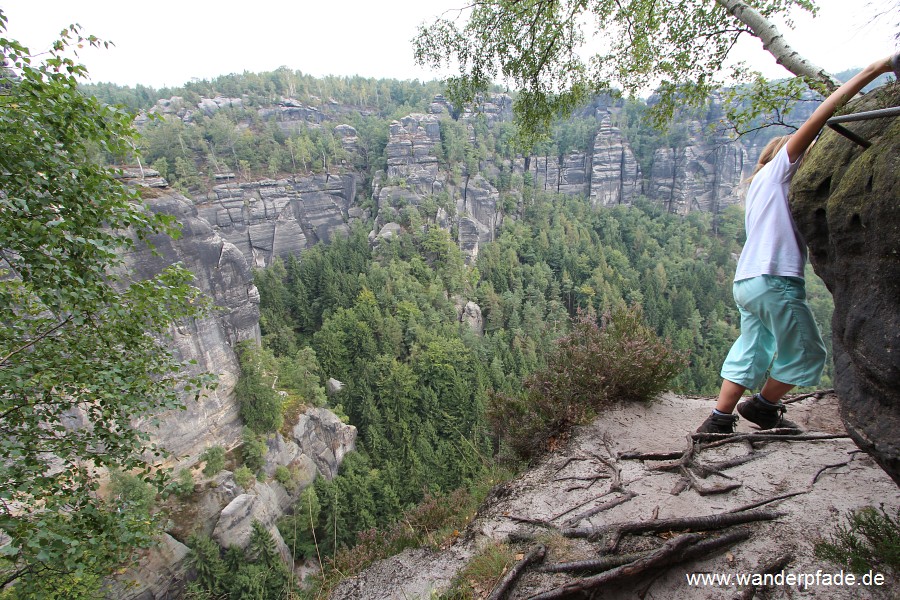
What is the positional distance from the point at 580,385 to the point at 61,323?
4.77 meters

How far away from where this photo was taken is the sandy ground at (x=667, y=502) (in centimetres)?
184

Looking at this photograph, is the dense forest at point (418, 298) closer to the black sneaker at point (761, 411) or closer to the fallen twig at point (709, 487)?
the fallen twig at point (709, 487)

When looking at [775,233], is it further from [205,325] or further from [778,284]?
[205,325]

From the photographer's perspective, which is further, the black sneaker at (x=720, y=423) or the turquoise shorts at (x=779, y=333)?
the black sneaker at (x=720, y=423)

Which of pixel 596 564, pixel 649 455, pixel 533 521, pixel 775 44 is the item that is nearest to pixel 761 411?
pixel 649 455

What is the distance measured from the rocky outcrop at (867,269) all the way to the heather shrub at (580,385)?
2687mm

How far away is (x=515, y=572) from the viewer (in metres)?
2.18

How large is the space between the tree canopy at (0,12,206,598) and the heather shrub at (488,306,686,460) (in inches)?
134

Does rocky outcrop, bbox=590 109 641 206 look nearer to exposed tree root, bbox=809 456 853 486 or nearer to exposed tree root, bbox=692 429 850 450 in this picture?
exposed tree root, bbox=692 429 850 450

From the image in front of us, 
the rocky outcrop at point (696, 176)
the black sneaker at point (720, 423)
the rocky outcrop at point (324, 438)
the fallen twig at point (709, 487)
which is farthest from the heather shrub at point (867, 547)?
the rocky outcrop at point (696, 176)

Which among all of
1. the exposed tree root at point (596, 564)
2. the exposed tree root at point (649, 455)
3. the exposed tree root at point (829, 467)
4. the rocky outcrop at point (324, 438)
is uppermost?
the exposed tree root at point (829, 467)

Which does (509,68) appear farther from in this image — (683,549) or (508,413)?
(683,549)

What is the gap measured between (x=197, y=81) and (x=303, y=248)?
150 feet

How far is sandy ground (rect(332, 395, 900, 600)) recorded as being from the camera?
1836 millimetres
